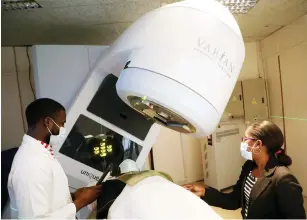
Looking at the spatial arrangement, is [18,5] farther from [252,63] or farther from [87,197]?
[252,63]

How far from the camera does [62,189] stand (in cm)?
131

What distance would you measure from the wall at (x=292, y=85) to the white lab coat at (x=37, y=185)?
2.78 metres

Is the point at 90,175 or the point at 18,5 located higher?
the point at 18,5

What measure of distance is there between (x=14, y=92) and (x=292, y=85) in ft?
10.8

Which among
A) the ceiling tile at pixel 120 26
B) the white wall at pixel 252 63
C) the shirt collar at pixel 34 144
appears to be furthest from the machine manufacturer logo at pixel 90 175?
the white wall at pixel 252 63

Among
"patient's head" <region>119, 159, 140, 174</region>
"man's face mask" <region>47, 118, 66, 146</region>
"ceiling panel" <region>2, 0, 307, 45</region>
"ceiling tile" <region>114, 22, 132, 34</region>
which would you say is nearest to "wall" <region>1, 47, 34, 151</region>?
"ceiling panel" <region>2, 0, 307, 45</region>

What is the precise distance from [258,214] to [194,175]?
261 centimetres

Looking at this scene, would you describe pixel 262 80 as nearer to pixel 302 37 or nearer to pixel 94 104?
pixel 302 37

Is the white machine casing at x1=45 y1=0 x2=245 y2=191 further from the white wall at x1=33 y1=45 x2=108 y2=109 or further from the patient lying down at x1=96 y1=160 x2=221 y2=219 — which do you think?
the white wall at x1=33 y1=45 x2=108 y2=109

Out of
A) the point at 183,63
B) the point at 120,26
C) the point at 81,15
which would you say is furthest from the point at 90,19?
the point at 183,63

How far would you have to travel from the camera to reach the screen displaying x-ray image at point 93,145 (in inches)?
61.5

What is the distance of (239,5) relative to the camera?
7.52 feet

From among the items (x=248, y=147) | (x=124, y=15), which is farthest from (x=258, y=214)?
(x=124, y=15)

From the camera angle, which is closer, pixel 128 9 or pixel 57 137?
pixel 57 137
